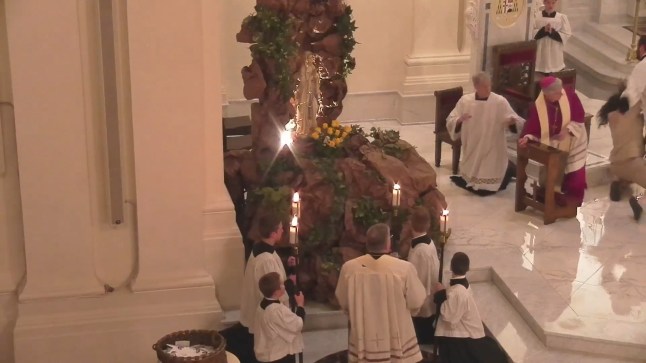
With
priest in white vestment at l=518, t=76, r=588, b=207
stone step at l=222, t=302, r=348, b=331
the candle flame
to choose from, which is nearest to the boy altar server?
stone step at l=222, t=302, r=348, b=331

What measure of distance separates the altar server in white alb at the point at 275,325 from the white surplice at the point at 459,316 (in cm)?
99

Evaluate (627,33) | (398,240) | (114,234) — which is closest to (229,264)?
(114,234)

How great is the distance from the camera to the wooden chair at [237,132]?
1046 cm

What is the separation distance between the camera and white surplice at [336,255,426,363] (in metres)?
6.81

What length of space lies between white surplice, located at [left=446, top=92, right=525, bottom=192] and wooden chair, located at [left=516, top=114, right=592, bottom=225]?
47 centimetres

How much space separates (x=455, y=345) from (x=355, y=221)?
1488 mm

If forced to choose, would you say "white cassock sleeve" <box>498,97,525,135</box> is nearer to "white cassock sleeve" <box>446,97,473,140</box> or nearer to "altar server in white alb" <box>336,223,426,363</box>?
"white cassock sleeve" <box>446,97,473,140</box>

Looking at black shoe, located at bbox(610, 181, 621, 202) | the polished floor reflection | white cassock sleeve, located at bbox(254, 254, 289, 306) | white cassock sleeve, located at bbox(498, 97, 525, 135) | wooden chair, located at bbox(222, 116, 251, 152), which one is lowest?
the polished floor reflection

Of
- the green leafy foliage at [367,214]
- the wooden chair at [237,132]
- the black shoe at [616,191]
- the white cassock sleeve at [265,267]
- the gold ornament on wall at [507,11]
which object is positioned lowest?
the black shoe at [616,191]

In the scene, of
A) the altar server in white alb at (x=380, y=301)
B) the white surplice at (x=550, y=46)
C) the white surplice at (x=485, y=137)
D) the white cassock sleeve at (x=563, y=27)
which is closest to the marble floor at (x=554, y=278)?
the white surplice at (x=485, y=137)

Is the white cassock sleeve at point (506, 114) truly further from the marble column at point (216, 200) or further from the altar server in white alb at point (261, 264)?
the altar server in white alb at point (261, 264)

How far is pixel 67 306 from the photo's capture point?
748 cm

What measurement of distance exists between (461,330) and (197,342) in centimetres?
181

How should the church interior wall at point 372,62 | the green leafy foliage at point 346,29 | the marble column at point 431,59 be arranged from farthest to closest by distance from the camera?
the marble column at point 431,59
the church interior wall at point 372,62
the green leafy foliage at point 346,29
